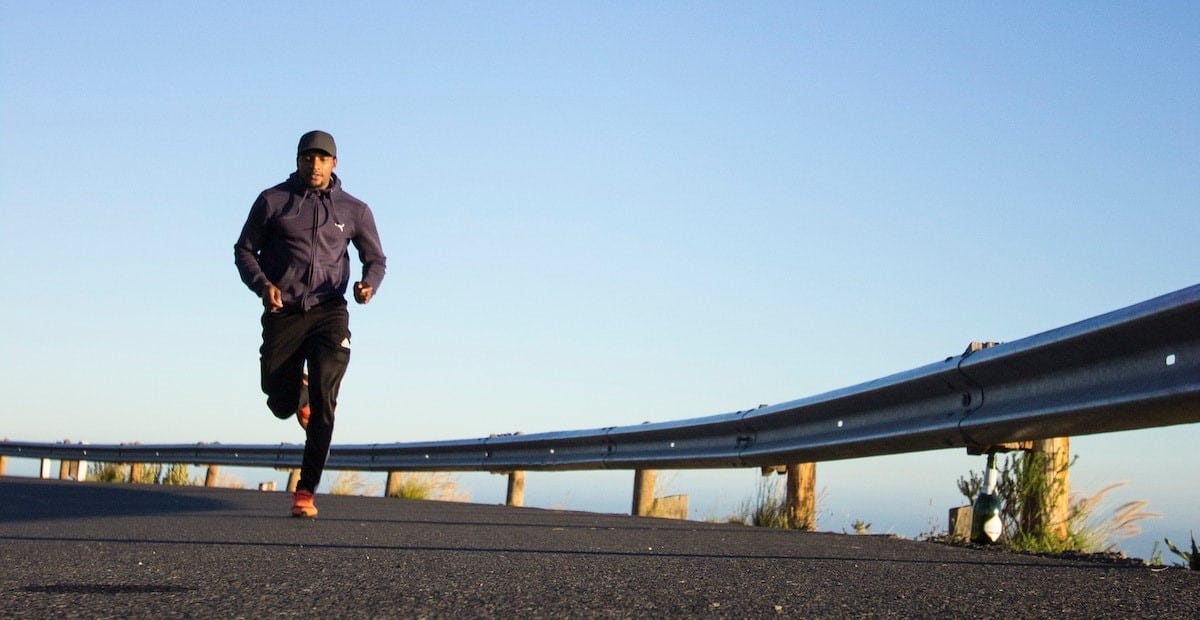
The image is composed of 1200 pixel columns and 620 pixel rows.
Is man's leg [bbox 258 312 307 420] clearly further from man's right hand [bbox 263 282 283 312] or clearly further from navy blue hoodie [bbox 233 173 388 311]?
man's right hand [bbox 263 282 283 312]

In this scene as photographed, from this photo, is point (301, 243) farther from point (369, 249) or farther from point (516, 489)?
A: point (516, 489)

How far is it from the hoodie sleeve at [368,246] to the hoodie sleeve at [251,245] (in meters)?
0.56

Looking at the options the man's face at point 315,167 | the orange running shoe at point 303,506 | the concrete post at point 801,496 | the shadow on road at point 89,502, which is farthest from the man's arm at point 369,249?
the concrete post at point 801,496

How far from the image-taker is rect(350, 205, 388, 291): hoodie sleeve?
9.25 m

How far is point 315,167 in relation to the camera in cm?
893

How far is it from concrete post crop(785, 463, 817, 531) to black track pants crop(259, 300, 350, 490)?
2745 mm

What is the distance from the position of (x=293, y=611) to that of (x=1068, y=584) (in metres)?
2.29

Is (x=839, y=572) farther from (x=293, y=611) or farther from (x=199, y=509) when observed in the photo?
(x=199, y=509)

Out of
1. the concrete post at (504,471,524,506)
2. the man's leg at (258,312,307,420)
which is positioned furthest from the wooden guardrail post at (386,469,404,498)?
the man's leg at (258,312,307,420)

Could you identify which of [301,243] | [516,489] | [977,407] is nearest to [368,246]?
[301,243]

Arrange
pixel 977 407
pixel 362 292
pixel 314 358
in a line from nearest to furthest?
pixel 977 407
pixel 362 292
pixel 314 358

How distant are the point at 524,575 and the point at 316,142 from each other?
480 cm

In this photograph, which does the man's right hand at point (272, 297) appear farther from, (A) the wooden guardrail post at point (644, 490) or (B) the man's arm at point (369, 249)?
(A) the wooden guardrail post at point (644, 490)

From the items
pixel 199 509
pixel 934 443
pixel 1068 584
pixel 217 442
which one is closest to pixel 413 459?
pixel 217 442
